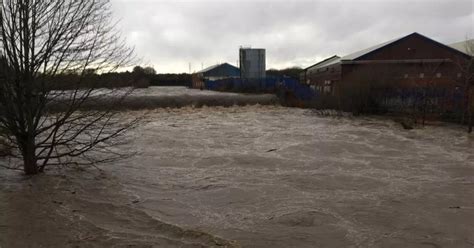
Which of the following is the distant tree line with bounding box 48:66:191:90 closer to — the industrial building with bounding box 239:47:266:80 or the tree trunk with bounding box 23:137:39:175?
the tree trunk with bounding box 23:137:39:175

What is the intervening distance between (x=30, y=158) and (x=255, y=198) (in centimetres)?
534

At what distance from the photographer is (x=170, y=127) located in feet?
75.5

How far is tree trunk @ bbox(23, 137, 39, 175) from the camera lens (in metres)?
10.4

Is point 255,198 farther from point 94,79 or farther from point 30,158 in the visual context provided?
point 30,158

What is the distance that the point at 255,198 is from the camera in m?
9.52

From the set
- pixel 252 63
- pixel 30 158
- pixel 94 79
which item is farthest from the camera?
pixel 252 63

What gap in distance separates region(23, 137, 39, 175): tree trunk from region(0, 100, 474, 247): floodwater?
31cm

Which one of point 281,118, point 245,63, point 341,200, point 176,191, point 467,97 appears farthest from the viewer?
point 245,63

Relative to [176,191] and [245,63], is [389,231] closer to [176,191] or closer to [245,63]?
[176,191]

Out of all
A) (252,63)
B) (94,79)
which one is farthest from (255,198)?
(252,63)

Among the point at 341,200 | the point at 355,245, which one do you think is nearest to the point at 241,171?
the point at 341,200

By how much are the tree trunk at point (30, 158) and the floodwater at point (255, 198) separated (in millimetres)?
306

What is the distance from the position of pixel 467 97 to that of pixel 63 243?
20.2m

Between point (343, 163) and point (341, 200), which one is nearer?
point (341, 200)
